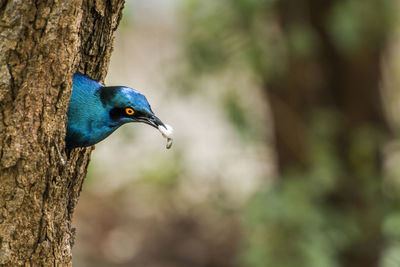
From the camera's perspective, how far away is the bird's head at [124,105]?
253 cm

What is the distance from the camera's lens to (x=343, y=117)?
5.76 meters

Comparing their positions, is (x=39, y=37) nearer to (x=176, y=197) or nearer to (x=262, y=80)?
(x=262, y=80)

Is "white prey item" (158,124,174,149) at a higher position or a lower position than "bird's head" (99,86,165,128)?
lower

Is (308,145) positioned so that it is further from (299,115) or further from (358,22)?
(358,22)

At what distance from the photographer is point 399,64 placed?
267 inches

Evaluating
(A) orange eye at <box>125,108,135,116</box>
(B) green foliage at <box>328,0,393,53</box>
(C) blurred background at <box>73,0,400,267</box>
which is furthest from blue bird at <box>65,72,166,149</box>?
(B) green foliage at <box>328,0,393,53</box>

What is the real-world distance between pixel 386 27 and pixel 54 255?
3.98 meters

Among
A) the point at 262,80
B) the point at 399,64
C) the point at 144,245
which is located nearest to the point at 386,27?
the point at 262,80

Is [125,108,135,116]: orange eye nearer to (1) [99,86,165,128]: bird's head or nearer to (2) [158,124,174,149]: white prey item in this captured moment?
(1) [99,86,165,128]: bird's head

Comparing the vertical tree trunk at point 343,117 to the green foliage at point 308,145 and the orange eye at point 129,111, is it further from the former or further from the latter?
the orange eye at point 129,111

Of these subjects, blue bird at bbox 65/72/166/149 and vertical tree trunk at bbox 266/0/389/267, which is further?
vertical tree trunk at bbox 266/0/389/267

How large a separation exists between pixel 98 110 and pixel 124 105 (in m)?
0.11

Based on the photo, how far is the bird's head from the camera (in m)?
2.53

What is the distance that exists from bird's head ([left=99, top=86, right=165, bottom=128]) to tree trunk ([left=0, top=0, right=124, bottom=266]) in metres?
0.36
